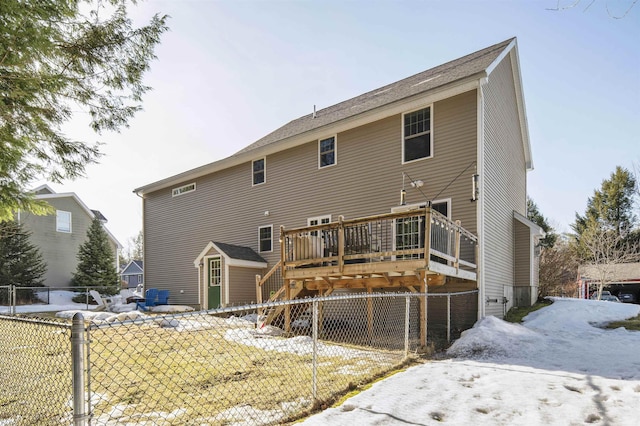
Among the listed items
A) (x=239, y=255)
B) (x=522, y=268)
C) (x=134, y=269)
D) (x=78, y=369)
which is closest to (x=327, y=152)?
(x=239, y=255)

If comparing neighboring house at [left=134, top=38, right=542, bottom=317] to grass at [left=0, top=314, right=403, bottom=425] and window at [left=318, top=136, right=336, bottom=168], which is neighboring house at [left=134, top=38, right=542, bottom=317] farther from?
grass at [left=0, top=314, right=403, bottom=425]

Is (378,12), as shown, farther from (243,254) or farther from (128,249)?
(128,249)

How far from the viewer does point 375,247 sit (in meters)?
9.33

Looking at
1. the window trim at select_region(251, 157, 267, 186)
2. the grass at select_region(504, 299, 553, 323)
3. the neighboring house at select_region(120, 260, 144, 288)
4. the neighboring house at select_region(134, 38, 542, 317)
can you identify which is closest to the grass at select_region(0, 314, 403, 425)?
the neighboring house at select_region(134, 38, 542, 317)

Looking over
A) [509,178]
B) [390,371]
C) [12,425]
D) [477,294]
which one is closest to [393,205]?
[477,294]

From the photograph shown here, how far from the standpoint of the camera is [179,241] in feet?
55.9

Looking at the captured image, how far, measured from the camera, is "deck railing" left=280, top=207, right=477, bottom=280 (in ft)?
23.4

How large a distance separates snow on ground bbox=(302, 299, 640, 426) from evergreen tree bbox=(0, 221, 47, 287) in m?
22.4

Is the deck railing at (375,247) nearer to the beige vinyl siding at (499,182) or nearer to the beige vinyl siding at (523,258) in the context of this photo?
the beige vinyl siding at (499,182)

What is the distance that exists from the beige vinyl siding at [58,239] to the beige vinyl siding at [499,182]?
24113 millimetres

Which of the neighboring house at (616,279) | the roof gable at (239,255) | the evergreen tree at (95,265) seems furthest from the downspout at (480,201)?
the evergreen tree at (95,265)

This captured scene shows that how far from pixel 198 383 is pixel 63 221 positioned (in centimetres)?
2440

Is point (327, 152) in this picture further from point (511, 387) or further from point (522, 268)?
point (511, 387)

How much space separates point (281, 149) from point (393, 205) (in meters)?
5.07
